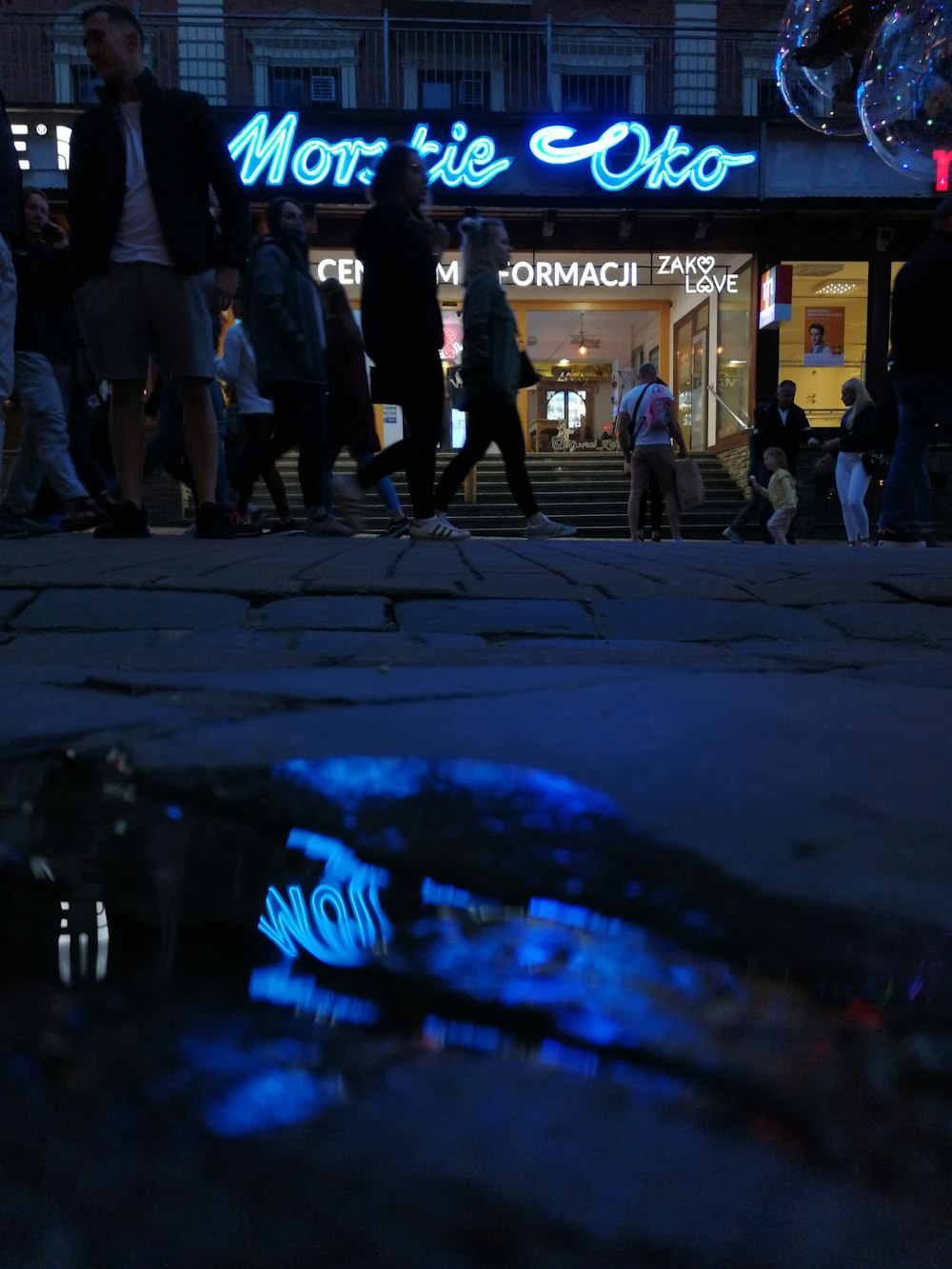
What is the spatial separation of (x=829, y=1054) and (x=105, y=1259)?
0.38m

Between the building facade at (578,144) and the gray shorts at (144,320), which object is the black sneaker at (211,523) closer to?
the gray shorts at (144,320)

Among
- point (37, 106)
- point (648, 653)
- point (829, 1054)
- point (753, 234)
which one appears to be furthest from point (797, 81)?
point (37, 106)

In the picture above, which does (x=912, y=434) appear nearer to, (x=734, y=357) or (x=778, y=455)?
(x=778, y=455)

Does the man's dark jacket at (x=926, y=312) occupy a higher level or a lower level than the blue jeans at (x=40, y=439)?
higher

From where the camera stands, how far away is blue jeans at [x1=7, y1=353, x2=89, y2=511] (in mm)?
5742

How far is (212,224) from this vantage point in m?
4.34

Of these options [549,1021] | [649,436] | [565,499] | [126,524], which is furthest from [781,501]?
[549,1021]

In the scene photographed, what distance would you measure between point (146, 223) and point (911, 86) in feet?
10.4

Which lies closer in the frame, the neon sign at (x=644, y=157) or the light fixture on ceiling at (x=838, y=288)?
the neon sign at (x=644, y=157)

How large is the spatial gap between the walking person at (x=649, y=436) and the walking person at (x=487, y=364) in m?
2.34

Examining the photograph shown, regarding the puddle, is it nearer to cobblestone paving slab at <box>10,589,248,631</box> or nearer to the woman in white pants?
cobblestone paving slab at <box>10,589,248,631</box>

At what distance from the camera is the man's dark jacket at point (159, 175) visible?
4203 mm

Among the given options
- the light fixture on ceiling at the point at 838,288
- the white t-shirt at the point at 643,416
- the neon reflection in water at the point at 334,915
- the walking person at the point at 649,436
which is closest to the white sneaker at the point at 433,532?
the walking person at the point at 649,436

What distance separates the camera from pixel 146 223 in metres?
4.25
